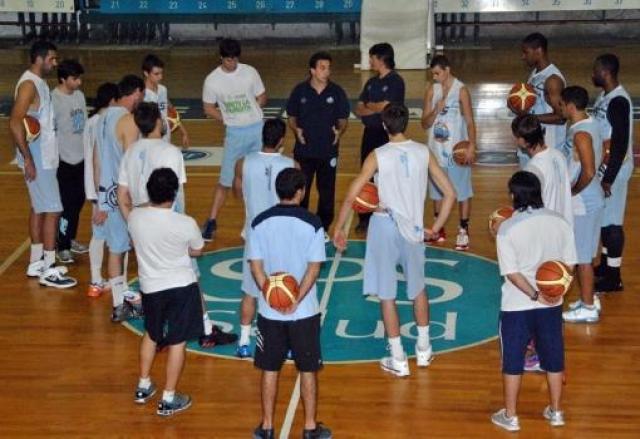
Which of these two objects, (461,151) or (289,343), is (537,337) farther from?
(461,151)

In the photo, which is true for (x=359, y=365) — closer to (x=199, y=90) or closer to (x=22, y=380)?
(x=22, y=380)

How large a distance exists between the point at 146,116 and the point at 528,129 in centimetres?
263

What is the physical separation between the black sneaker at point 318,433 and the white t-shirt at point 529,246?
135 cm

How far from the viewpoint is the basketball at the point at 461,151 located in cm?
1071

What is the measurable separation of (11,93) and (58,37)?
20.0 ft

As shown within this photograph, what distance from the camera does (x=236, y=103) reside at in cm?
1150

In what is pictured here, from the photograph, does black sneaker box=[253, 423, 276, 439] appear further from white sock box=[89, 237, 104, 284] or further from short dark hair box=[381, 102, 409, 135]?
white sock box=[89, 237, 104, 284]

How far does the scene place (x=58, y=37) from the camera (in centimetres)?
2644

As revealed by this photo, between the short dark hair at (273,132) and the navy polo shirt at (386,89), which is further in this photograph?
the navy polo shirt at (386,89)

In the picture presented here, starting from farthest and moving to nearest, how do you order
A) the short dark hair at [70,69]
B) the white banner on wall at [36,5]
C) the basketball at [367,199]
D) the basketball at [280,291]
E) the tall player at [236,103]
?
the white banner on wall at [36,5]
the tall player at [236,103]
the short dark hair at [70,69]
the basketball at [367,199]
the basketball at [280,291]

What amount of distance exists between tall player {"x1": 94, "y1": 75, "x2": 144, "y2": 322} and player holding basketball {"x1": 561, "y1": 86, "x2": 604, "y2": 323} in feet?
10.7

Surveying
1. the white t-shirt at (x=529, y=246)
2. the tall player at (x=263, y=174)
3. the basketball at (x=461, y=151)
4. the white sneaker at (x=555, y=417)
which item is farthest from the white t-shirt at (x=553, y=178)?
the basketball at (x=461, y=151)

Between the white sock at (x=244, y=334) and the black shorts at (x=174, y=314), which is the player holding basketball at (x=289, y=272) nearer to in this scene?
the black shorts at (x=174, y=314)

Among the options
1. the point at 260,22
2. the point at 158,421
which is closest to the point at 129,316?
the point at 158,421
